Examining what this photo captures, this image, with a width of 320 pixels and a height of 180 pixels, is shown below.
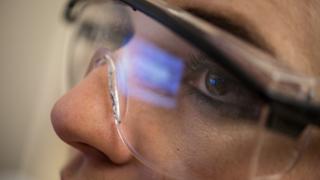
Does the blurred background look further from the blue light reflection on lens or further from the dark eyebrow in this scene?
the dark eyebrow

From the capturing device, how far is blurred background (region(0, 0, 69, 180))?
1.45 meters

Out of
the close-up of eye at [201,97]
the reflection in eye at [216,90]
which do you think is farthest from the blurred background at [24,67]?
the reflection in eye at [216,90]

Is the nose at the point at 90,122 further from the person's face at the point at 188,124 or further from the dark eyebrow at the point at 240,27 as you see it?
the dark eyebrow at the point at 240,27

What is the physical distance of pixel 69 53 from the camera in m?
1.05

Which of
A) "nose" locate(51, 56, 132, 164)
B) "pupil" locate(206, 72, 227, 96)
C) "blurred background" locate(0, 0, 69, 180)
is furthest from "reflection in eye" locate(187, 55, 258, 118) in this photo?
"blurred background" locate(0, 0, 69, 180)

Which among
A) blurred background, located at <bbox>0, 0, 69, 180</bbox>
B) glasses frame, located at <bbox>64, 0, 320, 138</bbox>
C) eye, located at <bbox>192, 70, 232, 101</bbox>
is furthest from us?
blurred background, located at <bbox>0, 0, 69, 180</bbox>

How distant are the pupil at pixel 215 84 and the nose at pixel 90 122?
137 mm

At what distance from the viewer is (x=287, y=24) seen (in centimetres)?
57

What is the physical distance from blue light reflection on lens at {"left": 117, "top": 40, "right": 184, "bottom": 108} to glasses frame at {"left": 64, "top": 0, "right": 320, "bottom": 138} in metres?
0.07

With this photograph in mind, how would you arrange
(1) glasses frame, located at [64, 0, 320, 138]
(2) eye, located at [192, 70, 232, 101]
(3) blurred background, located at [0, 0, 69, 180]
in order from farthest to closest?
1. (3) blurred background, located at [0, 0, 69, 180]
2. (2) eye, located at [192, 70, 232, 101]
3. (1) glasses frame, located at [64, 0, 320, 138]

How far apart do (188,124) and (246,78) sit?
136mm

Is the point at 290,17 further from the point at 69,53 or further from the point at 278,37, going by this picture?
the point at 69,53

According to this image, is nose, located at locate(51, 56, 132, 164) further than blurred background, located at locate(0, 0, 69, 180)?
No

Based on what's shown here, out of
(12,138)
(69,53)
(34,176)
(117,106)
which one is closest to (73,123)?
(117,106)
